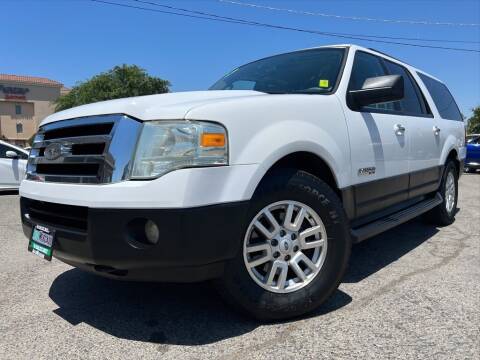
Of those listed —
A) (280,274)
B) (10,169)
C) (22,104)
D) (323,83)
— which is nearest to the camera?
(280,274)

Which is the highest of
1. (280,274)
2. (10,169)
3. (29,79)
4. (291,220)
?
(29,79)

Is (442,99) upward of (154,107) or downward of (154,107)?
upward

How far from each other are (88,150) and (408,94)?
3.37 meters

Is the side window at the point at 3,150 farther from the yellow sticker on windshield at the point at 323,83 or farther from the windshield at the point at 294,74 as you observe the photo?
the yellow sticker on windshield at the point at 323,83

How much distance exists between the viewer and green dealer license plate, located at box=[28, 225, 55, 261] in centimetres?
243

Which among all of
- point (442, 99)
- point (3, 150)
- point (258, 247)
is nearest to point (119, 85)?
point (3, 150)

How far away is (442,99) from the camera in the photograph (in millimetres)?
5387

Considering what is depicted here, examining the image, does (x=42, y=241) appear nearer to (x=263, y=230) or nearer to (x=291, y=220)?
(x=263, y=230)

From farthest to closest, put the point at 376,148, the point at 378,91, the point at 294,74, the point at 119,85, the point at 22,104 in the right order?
1. the point at 22,104
2. the point at 119,85
3. the point at 294,74
4. the point at 376,148
5. the point at 378,91

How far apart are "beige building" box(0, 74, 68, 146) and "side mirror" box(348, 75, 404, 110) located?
209 feet

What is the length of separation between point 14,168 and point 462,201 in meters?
9.25

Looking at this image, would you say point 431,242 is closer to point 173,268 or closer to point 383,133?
point 383,133

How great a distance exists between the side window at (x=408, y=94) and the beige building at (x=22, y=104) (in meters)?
62.9

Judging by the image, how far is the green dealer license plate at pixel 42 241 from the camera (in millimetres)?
2434
